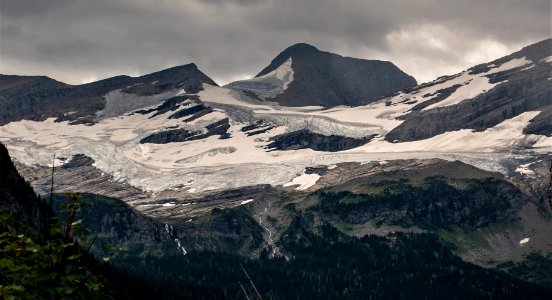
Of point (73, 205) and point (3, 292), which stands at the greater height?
point (73, 205)

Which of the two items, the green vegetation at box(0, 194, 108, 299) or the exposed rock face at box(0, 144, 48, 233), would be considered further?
the exposed rock face at box(0, 144, 48, 233)

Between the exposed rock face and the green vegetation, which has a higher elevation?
the green vegetation

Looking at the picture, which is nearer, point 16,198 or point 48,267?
point 48,267

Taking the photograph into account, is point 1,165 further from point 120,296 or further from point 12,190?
point 120,296

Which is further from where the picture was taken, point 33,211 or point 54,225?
point 33,211

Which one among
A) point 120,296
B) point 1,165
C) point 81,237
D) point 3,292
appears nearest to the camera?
point 3,292

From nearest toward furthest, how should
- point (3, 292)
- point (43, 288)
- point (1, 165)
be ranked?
point (3, 292), point (43, 288), point (1, 165)

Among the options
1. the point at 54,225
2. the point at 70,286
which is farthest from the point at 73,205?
the point at 70,286

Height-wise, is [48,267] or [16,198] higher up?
[48,267]

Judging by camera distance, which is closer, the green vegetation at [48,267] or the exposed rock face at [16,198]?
the green vegetation at [48,267]

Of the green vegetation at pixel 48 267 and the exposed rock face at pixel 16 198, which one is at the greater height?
the green vegetation at pixel 48 267

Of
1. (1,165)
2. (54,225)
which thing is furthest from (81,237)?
(1,165)

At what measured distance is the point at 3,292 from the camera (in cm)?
1889

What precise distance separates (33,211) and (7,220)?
17885 centimetres
